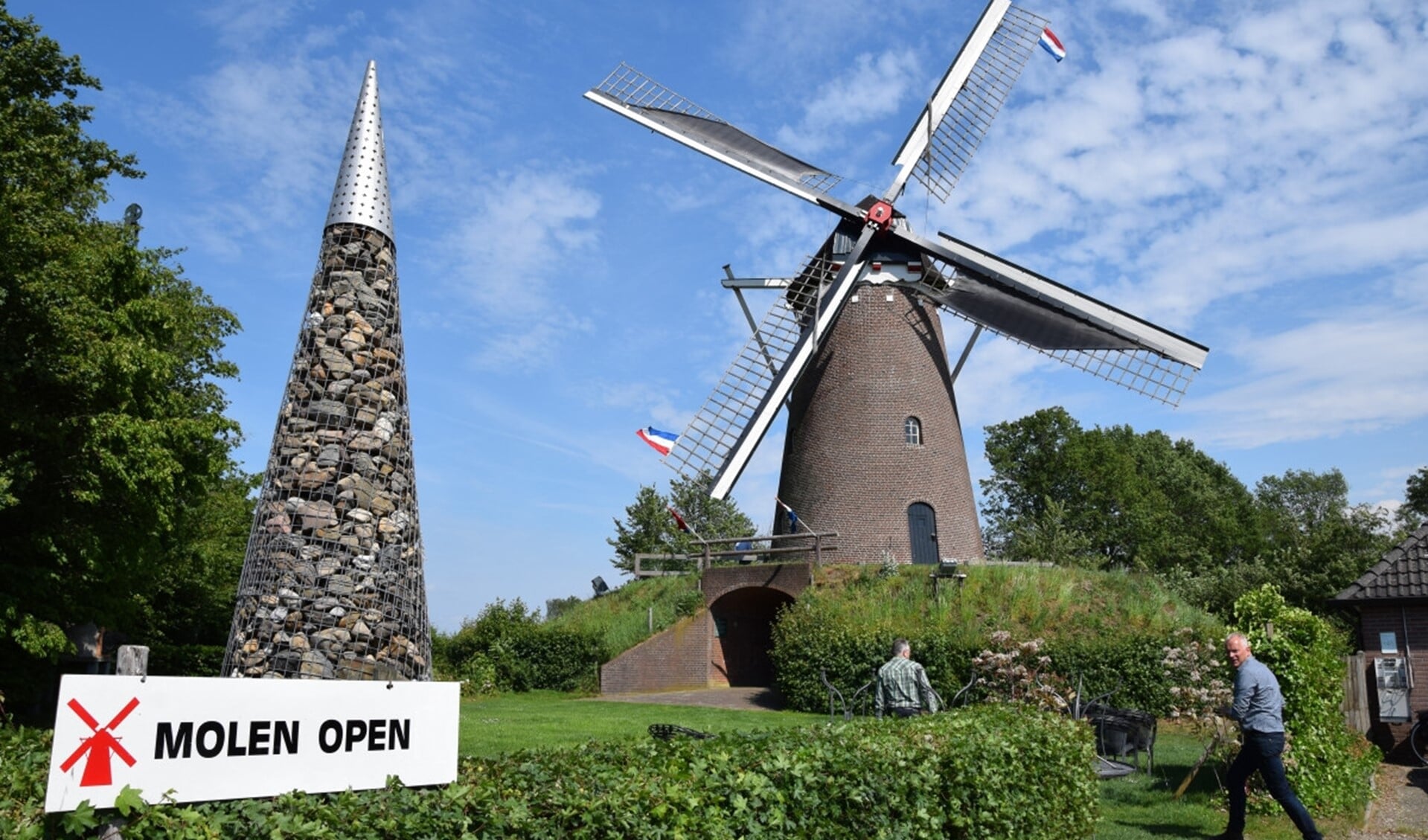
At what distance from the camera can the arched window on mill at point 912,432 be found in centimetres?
2209

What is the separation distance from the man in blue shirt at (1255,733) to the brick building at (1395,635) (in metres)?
7.97

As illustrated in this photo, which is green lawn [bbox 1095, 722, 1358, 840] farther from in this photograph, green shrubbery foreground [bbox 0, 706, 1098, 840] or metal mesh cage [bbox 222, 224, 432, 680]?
metal mesh cage [bbox 222, 224, 432, 680]

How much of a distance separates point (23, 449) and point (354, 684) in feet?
34.0

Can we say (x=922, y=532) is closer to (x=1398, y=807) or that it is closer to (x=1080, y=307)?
(x=1080, y=307)

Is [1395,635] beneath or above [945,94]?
beneath

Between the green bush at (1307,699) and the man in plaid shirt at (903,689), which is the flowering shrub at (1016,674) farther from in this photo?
the man in plaid shirt at (903,689)

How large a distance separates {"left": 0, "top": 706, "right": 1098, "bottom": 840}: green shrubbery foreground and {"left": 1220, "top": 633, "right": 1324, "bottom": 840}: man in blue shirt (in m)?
1.40

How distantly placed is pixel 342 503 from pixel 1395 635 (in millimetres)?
15448

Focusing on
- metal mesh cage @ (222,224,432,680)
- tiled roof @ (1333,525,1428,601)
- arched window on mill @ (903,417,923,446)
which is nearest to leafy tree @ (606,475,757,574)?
arched window on mill @ (903,417,923,446)

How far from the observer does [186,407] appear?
1504cm

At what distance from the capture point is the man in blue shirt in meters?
7.84

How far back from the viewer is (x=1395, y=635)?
50.0 feet

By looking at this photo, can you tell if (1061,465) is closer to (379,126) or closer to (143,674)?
(379,126)

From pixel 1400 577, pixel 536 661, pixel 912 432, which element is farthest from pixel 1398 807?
pixel 536 661
